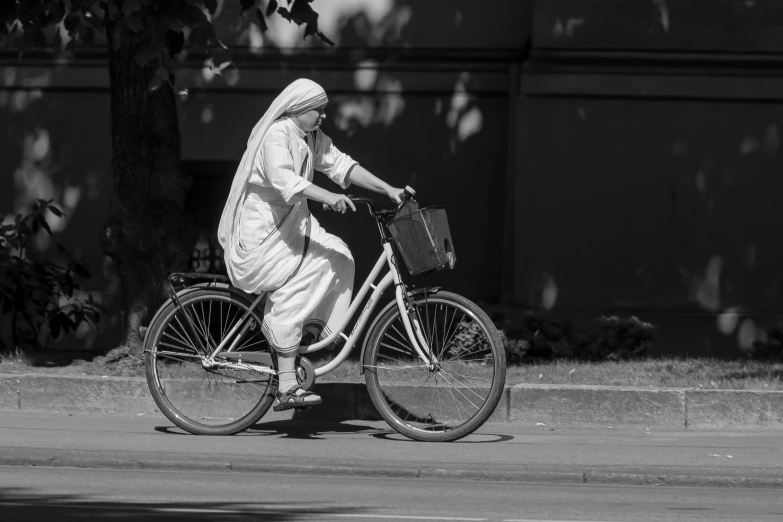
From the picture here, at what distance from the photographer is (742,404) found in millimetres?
8414

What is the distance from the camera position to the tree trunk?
9633 millimetres

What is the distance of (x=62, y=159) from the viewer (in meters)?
13.2

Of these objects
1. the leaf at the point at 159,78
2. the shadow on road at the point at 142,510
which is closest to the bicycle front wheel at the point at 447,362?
the shadow on road at the point at 142,510

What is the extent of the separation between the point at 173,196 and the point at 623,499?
438 centimetres

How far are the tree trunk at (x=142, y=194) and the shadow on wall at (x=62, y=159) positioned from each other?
3.46 m

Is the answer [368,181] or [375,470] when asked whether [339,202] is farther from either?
[375,470]

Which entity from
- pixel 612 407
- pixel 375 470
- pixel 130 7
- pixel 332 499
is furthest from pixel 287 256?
pixel 612 407

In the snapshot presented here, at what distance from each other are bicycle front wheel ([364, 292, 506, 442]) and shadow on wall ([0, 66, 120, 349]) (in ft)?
19.2

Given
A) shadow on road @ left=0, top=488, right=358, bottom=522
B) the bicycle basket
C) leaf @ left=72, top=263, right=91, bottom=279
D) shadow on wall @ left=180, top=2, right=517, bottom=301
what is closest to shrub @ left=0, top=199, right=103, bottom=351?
leaf @ left=72, top=263, right=91, bottom=279

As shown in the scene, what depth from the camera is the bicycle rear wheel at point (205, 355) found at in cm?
796

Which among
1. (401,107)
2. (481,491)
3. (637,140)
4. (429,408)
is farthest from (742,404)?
(401,107)

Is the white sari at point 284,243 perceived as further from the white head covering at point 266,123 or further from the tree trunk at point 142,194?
the tree trunk at point 142,194

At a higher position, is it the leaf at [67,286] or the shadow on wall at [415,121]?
the shadow on wall at [415,121]

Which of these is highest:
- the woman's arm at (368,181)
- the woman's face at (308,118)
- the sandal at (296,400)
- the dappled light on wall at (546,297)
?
the woman's face at (308,118)
